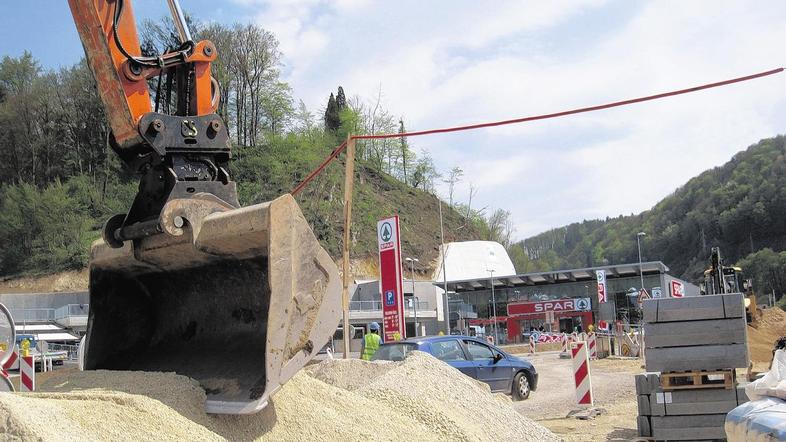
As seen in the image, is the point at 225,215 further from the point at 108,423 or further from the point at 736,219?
the point at 736,219

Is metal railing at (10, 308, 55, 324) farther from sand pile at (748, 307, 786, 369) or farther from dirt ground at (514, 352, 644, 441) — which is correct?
sand pile at (748, 307, 786, 369)

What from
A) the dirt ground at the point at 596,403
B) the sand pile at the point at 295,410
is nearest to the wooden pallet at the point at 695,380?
the dirt ground at the point at 596,403

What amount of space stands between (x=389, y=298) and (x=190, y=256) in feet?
42.5

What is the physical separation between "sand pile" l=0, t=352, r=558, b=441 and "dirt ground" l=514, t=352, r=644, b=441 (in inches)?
148

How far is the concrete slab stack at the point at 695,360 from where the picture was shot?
10445 mm

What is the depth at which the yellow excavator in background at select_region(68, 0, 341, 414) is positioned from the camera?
5.74 metres

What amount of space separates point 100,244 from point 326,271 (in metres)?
2.48

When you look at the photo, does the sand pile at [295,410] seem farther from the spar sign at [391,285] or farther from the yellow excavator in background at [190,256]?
the spar sign at [391,285]

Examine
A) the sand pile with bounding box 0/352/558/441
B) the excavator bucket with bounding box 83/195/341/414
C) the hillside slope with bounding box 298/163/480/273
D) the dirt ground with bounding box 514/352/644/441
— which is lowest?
the dirt ground with bounding box 514/352/644/441

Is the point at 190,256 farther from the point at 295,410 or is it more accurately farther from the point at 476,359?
the point at 476,359

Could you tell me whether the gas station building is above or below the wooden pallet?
above

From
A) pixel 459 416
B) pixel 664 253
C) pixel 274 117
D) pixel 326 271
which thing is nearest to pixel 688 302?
pixel 459 416

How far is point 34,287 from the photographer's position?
240ft

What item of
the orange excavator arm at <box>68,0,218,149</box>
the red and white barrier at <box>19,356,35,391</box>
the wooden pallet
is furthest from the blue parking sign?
the orange excavator arm at <box>68,0,218,149</box>
